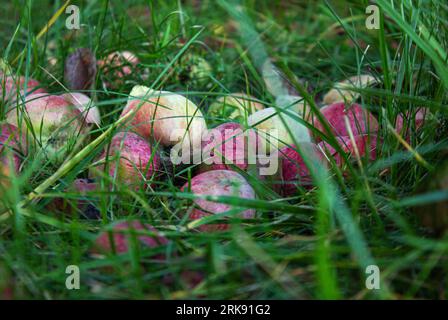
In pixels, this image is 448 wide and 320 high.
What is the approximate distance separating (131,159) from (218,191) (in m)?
0.24

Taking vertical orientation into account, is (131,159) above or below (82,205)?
above

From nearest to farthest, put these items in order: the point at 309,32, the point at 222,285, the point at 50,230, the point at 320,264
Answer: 1. the point at 320,264
2. the point at 222,285
3. the point at 50,230
4. the point at 309,32

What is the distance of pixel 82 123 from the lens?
1.28 meters

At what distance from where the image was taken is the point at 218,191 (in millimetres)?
1075

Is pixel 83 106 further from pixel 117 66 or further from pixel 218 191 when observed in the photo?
pixel 218 191

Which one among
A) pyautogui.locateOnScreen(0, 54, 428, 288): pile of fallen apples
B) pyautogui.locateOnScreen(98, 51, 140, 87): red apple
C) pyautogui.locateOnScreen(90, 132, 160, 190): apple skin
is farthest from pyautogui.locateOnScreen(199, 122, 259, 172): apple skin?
pyautogui.locateOnScreen(98, 51, 140, 87): red apple

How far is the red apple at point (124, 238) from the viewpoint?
0.85 meters

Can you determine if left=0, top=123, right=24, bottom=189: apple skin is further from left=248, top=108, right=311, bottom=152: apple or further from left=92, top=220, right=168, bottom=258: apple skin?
left=248, top=108, right=311, bottom=152: apple

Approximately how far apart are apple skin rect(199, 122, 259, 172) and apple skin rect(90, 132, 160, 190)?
0.11 m

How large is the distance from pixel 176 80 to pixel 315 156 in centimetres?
79

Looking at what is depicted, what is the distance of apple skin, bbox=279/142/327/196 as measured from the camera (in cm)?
118

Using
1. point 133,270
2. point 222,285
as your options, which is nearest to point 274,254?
point 222,285

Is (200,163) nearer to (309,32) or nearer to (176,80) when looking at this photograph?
(176,80)

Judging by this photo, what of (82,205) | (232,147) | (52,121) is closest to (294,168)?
(232,147)
